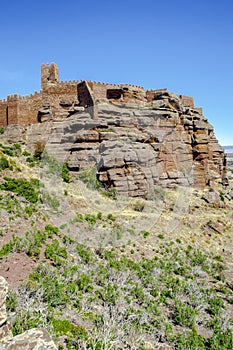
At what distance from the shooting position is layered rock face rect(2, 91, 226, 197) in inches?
842

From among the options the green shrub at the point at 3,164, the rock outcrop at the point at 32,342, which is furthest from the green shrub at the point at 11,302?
the green shrub at the point at 3,164

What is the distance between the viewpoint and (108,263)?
1158 cm

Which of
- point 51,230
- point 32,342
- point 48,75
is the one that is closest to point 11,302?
point 32,342

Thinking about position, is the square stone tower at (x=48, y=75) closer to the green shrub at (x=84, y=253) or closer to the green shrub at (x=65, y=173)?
the green shrub at (x=65, y=173)

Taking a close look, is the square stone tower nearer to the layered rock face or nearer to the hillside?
the layered rock face

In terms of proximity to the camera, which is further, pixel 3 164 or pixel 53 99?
pixel 53 99

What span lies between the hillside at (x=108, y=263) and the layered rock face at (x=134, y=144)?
1306mm

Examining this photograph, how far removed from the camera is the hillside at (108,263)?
7.45 meters

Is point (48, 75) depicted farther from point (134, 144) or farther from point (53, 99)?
point (134, 144)

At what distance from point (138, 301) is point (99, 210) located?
8754 millimetres

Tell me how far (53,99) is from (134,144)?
8.44 meters

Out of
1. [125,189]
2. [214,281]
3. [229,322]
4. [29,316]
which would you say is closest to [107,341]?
[29,316]

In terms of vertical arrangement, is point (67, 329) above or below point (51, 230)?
below

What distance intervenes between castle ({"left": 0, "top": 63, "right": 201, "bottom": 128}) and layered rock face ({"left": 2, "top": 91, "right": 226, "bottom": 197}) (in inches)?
31.5
